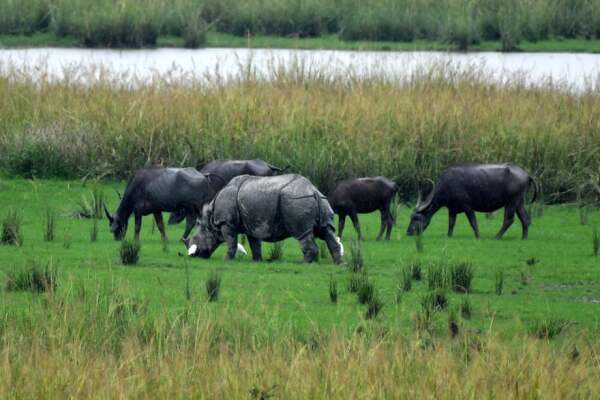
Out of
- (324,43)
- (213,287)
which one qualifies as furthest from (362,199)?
(324,43)

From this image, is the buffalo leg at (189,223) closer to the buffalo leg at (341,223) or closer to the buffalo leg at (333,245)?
the buffalo leg at (341,223)

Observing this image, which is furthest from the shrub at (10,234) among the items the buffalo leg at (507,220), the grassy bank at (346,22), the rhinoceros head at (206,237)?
the grassy bank at (346,22)

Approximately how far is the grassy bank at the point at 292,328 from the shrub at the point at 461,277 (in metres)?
0.11

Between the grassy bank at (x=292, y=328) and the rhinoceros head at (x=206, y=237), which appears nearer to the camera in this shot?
the grassy bank at (x=292, y=328)

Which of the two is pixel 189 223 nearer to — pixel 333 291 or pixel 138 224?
pixel 138 224

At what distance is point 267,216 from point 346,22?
2701 centimetres

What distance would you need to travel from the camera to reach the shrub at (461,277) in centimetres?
1162

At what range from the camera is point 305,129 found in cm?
1898

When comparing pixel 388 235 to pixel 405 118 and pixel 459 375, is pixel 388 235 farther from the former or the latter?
pixel 459 375

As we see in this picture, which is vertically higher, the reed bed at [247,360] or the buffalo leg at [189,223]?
the reed bed at [247,360]

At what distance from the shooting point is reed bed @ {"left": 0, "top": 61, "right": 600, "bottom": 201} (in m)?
18.5

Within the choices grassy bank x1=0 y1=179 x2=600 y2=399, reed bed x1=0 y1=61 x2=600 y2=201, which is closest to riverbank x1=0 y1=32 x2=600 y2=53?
reed bed x1=0 y1=61 x2=600 y2=201

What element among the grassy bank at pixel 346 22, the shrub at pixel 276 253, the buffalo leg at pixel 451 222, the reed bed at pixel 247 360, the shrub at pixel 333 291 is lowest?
the grassy bank at pixel 346 22

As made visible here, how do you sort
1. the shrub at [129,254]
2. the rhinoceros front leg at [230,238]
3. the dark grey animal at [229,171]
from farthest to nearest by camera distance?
1. the dark grey animal at [229,171]
2. the rhinoceros front leg at [230,238]
3. the shrub at [129,254]
